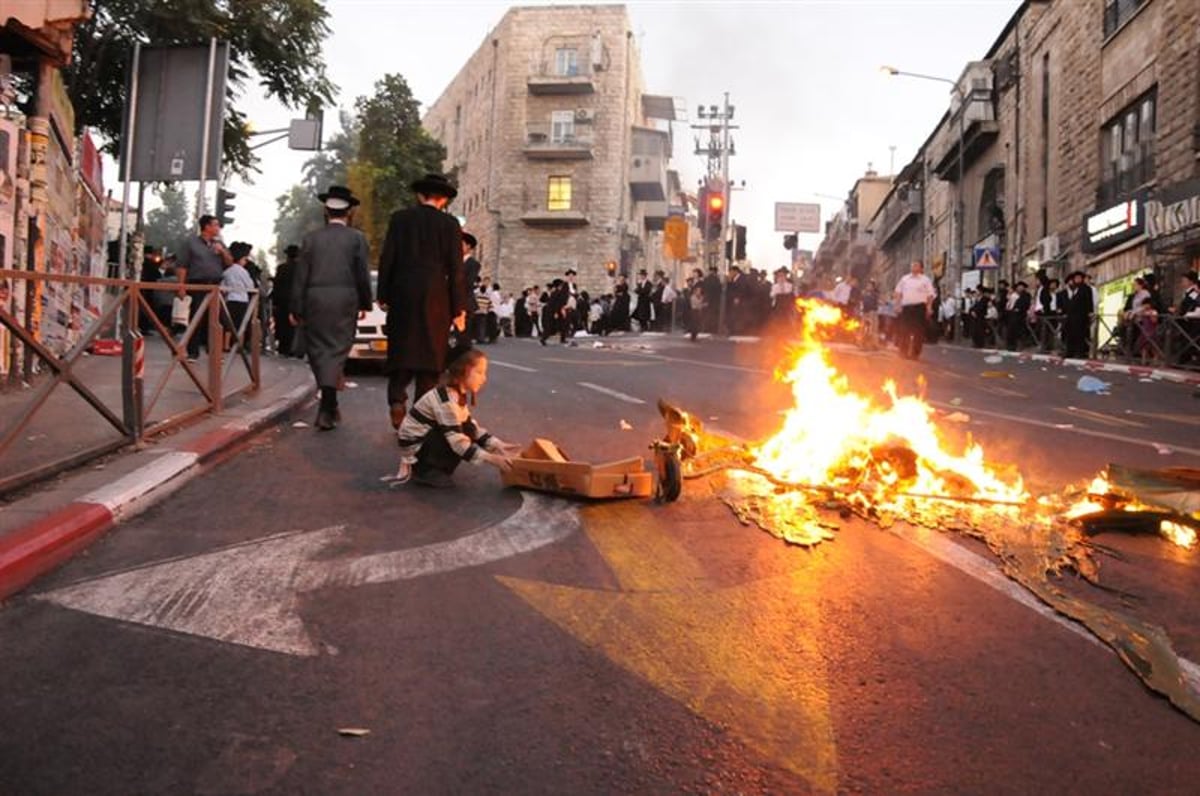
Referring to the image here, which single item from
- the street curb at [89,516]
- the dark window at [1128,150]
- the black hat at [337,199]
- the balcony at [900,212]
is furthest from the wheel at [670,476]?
the balcony at [900,212]

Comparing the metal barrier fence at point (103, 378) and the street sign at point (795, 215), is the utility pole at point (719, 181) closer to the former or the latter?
the street sign at point (795, 215)

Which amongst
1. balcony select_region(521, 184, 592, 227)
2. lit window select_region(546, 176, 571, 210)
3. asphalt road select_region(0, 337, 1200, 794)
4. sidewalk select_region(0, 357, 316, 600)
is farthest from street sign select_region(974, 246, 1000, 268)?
lit window select_region(546, 176, 571, 210)

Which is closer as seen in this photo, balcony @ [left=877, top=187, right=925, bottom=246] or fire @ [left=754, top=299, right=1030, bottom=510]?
fire @ [left=754, top=299, right=1030, bottom=510]

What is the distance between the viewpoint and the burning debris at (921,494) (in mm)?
4320

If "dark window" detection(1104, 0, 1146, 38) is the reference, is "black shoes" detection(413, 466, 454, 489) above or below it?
below

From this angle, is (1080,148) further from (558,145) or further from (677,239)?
(558,145)

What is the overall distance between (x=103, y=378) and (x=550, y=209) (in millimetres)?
47395

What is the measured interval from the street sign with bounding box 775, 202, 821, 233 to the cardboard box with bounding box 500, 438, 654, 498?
5135 centimetres

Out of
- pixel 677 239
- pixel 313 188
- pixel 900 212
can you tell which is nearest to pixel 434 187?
pixel 677 239

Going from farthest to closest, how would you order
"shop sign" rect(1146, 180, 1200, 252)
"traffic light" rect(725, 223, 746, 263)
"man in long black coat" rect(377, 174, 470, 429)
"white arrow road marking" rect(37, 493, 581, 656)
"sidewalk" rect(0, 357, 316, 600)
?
"traffic light" rect(725, 223, 746, 263)
"shop sign" rect(1146, 180, 1200, 252)
"man in long black coat" rect(377, 174, 470, 429)
"sidewalk" rect(0, 357, 316, 600)
"white arrow road marking" rect(37, 493, 581, 656)

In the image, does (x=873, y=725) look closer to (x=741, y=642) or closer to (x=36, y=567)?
(x=741, y=642)

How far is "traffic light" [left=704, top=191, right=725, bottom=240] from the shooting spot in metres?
27.2

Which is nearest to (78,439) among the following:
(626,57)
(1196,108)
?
(1196,108)

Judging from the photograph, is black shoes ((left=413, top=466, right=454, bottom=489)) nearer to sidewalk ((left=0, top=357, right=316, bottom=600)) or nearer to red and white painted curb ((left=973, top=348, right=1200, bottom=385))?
sidewalk ((left=0, top=357, right=316, bottom=600))
